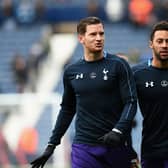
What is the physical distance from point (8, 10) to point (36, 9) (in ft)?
2.67

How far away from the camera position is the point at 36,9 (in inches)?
990

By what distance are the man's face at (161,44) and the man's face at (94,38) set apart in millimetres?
473

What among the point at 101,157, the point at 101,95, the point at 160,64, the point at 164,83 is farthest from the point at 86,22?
the point at 101,157

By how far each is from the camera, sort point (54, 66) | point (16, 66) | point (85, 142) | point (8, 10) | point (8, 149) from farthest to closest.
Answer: point (8, 10), point (54, 66), point (16, 66), point (8, 149), point (85, 142)

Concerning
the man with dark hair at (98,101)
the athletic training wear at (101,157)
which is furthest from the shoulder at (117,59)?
the athletic training wear at (101,157)

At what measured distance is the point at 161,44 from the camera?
752 cm

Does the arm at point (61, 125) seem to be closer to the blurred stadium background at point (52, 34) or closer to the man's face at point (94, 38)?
the man's face at point (94, 38)

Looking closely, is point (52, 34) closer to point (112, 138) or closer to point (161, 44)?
point (161, 44)

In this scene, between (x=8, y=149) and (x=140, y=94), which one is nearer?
(x=140, y=94)

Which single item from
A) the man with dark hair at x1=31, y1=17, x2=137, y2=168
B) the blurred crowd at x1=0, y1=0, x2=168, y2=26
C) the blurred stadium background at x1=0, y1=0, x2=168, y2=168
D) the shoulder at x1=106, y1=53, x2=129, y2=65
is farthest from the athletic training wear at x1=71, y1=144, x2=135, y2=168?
the blurred crowd at x1=0, y1=0, x2=168, y2=26

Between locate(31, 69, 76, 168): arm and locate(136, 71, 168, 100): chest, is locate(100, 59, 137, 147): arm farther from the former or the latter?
locate(31, 69, 76, 168): arm

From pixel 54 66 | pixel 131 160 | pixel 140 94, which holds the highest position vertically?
pixel 140 94

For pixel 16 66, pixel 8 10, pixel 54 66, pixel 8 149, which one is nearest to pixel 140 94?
pixel 8 149

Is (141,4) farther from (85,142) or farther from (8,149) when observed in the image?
(85,142)
